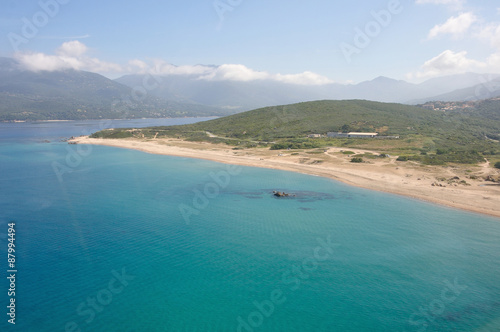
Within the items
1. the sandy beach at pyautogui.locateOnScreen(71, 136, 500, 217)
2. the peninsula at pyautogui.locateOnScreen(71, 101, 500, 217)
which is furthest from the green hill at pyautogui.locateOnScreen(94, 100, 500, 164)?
the sandy beach at pyautogui.locateOnScreen(71, 136, 500, 217)

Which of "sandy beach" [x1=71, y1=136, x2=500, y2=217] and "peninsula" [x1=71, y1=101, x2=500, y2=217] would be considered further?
"peninsula" [x1=71, y1=101, x2=500, y2=217]

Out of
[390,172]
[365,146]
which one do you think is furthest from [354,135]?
[390,172]

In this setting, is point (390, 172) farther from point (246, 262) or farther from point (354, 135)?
point (354, 135)

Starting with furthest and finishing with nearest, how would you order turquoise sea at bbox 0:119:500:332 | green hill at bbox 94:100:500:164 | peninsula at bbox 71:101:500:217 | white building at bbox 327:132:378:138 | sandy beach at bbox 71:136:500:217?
white building at bbox 327:132:378:138
green hill at bbox 94:100:500:164
peninsula at bbox 71:101:500:217
sandy beach at bbox 71:136:500:217
turquoise sea at bbox 0:119:500:332

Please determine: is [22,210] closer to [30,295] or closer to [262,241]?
[30,295]

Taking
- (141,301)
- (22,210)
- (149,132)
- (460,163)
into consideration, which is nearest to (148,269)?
(141,301)

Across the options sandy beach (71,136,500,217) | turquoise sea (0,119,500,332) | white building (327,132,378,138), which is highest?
white building (327,132,378,138)

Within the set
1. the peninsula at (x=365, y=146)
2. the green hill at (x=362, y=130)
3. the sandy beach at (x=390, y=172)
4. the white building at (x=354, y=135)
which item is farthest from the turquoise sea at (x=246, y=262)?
the white building at (x=354, y=135)

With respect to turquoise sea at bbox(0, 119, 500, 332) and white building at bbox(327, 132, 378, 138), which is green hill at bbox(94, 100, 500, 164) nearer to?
white building at bbox(327, 132, 378, 138)

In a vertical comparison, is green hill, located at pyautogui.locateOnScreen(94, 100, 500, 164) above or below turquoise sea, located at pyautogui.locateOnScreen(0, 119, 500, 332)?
above
